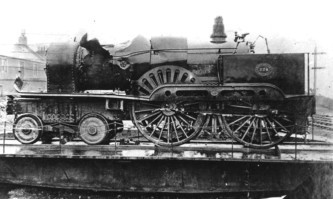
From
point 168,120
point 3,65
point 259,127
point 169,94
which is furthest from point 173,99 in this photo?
point 3,65

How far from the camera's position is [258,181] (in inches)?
299

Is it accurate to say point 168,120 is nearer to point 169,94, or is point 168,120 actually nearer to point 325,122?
point 169,94

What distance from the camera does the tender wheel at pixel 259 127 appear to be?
8.01m

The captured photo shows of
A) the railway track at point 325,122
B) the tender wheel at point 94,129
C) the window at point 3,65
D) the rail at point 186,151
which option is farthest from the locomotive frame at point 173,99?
the window at point 3,65

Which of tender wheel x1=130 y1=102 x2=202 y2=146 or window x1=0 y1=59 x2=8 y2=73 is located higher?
window x1=0 y1=59 x2=8 y2=73

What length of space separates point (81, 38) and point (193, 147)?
3782mm

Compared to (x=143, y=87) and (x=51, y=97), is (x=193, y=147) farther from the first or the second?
(x=51, y=97)

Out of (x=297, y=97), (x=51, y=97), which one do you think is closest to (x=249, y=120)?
(x=297, y=97)

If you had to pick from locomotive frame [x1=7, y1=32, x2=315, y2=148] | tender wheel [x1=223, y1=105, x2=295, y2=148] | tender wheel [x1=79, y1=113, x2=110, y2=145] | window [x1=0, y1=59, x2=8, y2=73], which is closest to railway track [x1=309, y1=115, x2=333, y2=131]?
locomotive frame [x1=7, y1=32, x2=315, y2=148]

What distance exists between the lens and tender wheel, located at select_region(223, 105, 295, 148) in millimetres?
8008

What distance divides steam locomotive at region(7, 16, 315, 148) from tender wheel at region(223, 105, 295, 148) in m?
0.02

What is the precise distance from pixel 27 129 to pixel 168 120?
3645 mm

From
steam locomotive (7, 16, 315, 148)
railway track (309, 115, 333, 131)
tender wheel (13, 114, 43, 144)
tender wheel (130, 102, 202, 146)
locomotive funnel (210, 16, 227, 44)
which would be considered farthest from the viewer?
tender wheel (13, 114, 43, 144)

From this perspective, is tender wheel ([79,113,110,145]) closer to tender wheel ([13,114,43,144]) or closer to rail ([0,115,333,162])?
rail ([0,115,333,162])
